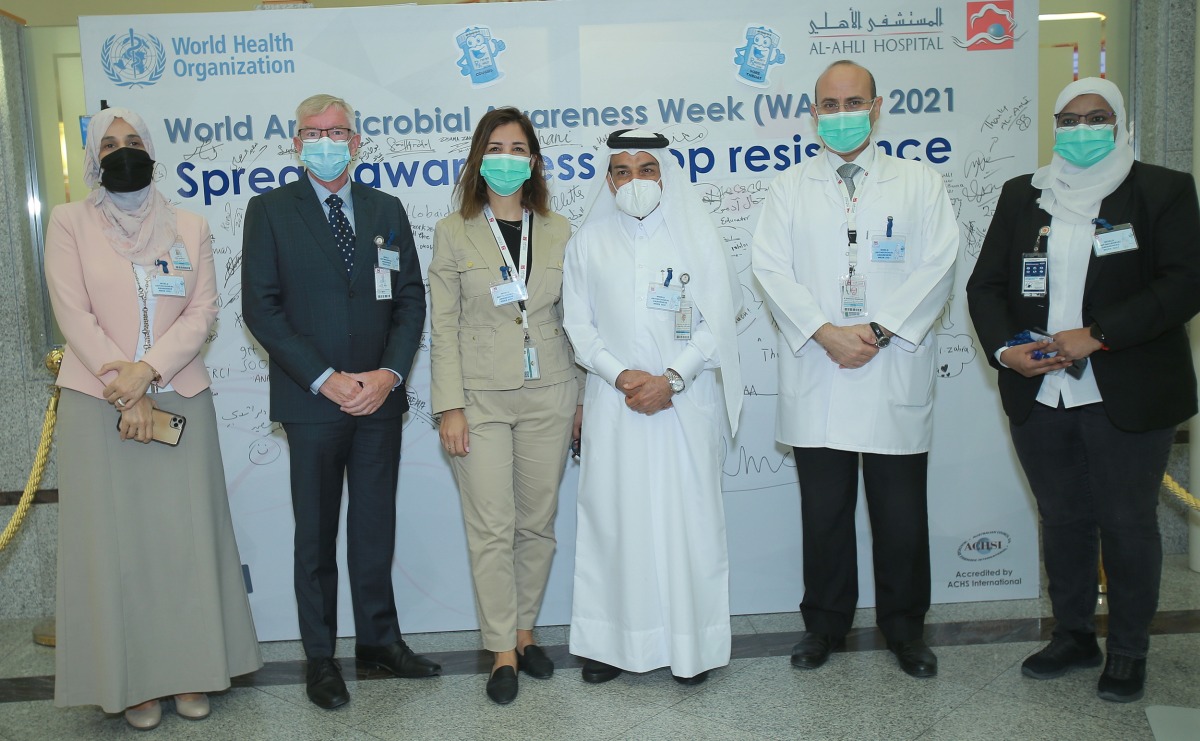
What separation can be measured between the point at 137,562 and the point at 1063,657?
310 cm

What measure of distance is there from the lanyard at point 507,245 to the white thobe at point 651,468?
0.19 m

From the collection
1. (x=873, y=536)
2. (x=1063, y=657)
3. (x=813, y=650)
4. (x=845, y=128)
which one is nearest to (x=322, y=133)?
(x=845, y=128)

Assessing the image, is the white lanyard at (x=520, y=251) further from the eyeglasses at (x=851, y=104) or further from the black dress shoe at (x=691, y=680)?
the black dress shoe at (x=691, y=680)

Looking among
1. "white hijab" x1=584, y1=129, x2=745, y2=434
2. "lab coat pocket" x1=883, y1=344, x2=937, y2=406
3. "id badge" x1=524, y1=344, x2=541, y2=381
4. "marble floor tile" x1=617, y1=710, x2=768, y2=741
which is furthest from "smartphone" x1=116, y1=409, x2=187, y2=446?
"lab coat pocket" x1=883, y1=344, x2=937, y2=406

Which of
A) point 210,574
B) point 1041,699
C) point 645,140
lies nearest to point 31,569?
point 210,574

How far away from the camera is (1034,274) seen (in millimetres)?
3113

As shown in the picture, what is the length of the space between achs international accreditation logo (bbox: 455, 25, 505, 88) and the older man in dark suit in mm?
784

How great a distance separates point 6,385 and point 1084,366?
452 cm

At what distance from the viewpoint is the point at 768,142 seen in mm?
3996

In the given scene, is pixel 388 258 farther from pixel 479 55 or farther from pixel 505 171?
pixel 479 55

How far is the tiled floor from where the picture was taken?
9.64 feet

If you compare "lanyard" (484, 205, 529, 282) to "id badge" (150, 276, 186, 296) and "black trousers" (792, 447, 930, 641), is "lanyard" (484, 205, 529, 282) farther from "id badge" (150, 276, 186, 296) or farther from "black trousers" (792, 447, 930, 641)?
"black trousers" (792, 447, 930, 641)

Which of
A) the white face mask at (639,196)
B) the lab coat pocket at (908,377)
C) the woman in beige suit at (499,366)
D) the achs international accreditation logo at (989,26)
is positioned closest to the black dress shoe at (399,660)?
the woman in beige suit at (499,366)

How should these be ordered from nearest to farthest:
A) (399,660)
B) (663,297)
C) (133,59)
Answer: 1. (663,297)
2. (399,660)
3. (133,59)
